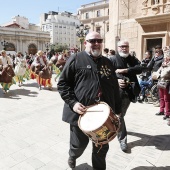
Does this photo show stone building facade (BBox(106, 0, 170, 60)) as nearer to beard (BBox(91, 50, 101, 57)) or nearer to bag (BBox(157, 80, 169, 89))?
bag (BBox(157, 80, 169, 89))

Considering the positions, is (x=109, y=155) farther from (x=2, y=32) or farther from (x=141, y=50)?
(x=2, y=32)

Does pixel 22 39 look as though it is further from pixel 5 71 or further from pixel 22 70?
pixel 5 71

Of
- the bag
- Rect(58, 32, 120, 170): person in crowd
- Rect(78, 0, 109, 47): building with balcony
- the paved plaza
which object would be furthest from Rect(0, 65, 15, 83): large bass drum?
Rect(78, 0, 109, 47): building with balcony

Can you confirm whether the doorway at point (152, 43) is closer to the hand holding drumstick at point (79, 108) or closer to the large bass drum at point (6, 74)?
the large bass drum at point (6, 74)

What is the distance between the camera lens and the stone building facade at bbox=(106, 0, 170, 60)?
12.3m

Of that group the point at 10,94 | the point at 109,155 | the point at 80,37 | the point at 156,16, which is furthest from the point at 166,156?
the point at 80,37

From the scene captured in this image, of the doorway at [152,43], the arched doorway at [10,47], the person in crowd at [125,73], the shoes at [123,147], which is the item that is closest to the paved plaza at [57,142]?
the shoes at [123,147]

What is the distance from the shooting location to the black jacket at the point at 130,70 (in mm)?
3514

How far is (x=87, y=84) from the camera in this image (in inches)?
97.4

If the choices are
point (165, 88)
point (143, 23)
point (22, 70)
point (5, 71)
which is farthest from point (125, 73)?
point (143, 23)

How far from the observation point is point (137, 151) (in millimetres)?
3523

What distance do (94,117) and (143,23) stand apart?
1205cm

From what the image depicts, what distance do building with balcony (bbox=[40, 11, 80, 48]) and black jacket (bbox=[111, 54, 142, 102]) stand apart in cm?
8291

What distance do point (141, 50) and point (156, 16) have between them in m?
2.27
